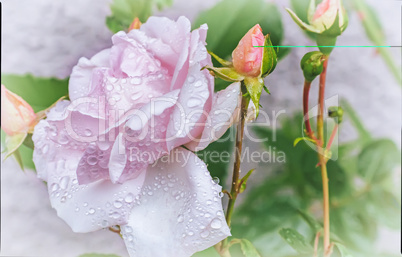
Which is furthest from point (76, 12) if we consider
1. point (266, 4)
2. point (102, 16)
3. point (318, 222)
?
point (318, 222)

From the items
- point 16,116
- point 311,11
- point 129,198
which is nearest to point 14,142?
point 16,116

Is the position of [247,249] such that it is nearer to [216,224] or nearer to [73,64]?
[216,224]

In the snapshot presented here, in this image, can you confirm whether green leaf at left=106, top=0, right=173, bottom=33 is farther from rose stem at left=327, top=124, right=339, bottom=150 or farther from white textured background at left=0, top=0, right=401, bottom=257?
rose stem at left=327, top=124, right=339, bottom=150

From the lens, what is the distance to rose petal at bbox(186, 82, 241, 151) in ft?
0.64

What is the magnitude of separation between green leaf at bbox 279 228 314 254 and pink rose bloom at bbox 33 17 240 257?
116 mm

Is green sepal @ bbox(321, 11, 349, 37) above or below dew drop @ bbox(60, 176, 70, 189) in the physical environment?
above

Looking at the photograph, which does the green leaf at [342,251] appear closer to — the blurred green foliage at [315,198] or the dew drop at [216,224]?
the blurred green foliage at [315,198]

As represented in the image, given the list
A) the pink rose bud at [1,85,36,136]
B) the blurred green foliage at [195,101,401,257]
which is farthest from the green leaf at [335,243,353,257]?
the pink rose bud at [1,85,36,136]

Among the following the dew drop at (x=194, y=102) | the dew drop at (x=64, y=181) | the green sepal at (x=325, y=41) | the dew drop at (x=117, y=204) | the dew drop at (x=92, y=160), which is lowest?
the dew drop at (x=64, y=181)

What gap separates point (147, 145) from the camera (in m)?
0.20

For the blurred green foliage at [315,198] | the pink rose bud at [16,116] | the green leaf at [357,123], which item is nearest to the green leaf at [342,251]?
the blurred green foliage at [315,198]

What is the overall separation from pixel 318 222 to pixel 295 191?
0.03 meters

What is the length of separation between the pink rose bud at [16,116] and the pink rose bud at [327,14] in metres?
0.21

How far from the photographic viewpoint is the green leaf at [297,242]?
0.29 m
